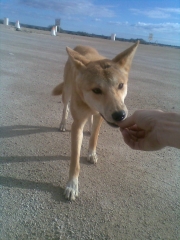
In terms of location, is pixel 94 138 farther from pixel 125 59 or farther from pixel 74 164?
pixel 125 59

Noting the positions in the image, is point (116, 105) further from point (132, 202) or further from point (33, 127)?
point (33, 127)

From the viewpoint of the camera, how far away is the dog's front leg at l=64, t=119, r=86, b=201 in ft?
9.41

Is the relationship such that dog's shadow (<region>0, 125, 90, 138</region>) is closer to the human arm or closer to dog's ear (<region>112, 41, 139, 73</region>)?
dog's ear (<region>112, 41, 139, 73</region>)

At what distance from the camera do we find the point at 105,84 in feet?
9.87

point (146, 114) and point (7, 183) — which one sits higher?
point (146, 114)

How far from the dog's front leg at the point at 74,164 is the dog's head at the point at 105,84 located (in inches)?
15.9

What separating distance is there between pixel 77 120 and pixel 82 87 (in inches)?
19.0

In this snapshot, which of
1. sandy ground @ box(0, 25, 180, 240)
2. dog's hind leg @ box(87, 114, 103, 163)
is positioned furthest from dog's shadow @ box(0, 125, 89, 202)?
dog's hind leg @ box(87, 114, 103, 163)

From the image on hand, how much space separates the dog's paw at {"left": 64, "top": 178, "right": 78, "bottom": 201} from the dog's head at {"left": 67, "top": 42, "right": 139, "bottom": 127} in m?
0.96

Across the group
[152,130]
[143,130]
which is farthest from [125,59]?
[152,130]

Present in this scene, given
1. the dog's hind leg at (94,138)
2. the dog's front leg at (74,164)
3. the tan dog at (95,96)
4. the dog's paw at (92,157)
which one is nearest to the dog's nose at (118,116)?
the tan dog at (95,96)

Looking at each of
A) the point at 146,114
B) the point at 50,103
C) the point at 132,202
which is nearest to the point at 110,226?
the point at 132,202

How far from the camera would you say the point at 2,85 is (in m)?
6.58

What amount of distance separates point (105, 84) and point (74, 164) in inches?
46.7
